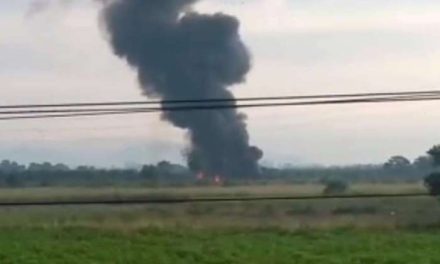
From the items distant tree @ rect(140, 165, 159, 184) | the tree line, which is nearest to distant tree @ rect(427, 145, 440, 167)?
the tree line

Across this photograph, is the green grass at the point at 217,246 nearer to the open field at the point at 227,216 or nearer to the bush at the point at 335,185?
the open field at the point at 227,216

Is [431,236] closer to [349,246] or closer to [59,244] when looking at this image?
[349,246]

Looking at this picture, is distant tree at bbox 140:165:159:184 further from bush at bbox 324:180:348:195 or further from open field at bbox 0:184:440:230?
bush at bbox 324:180:348:195

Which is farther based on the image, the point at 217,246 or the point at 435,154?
the point at 435,154

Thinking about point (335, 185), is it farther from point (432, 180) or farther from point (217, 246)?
point (217, 246)

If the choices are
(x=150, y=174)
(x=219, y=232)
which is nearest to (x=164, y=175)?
(x=150, y=174)

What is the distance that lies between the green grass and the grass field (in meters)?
0.02

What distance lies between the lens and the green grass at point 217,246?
2678 cm

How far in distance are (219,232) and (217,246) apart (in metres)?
2.74

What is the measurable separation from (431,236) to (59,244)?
9.41 m

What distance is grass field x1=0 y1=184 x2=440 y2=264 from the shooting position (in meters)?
27.0

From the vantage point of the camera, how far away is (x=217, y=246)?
92.6ft

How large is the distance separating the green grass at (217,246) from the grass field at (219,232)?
0.02 m

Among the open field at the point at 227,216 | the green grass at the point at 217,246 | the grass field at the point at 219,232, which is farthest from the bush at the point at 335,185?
the green grass at the point at 217,246
